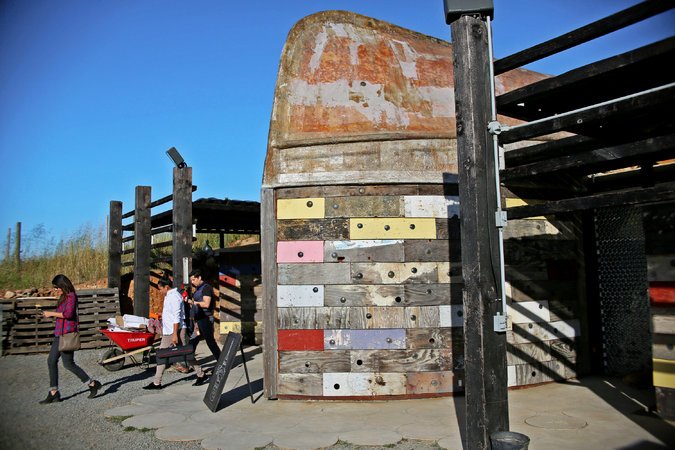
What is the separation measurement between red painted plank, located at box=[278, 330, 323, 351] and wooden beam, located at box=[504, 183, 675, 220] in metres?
3.71

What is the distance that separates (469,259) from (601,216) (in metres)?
5.07

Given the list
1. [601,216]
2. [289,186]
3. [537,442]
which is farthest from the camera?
[601,216]

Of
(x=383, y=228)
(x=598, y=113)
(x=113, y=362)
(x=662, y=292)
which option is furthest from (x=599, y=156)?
(x=113, y=362)

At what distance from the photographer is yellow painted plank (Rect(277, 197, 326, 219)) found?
8.30m

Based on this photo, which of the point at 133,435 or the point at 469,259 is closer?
Answer: the point at 469,259

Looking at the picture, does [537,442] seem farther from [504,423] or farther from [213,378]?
[213,378]

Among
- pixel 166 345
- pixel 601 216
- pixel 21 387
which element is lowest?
pixel 21 387

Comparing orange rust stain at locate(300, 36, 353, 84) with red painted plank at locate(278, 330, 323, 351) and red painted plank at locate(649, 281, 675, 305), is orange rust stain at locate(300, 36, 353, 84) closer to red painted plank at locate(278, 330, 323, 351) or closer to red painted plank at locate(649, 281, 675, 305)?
red painted plank at locate(278, 330, 323, 351)

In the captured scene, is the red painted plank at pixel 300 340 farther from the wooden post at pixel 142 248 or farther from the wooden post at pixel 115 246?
the wooden post at pixel 115 246

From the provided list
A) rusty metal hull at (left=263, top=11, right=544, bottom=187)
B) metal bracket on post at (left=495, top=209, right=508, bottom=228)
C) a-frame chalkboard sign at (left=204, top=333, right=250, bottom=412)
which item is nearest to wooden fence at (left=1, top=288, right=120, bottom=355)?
a-frame chalkboard sign at (left=204, top=333, right=250, bottom=412)

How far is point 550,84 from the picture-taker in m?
5.51

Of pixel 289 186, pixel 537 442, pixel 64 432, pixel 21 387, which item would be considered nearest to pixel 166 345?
pixel 21 387

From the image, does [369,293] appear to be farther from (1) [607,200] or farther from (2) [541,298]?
(1) [607,200]

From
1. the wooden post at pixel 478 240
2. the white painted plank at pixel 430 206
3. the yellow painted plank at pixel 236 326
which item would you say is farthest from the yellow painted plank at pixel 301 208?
the yellow painted plank at pixel 236 326
